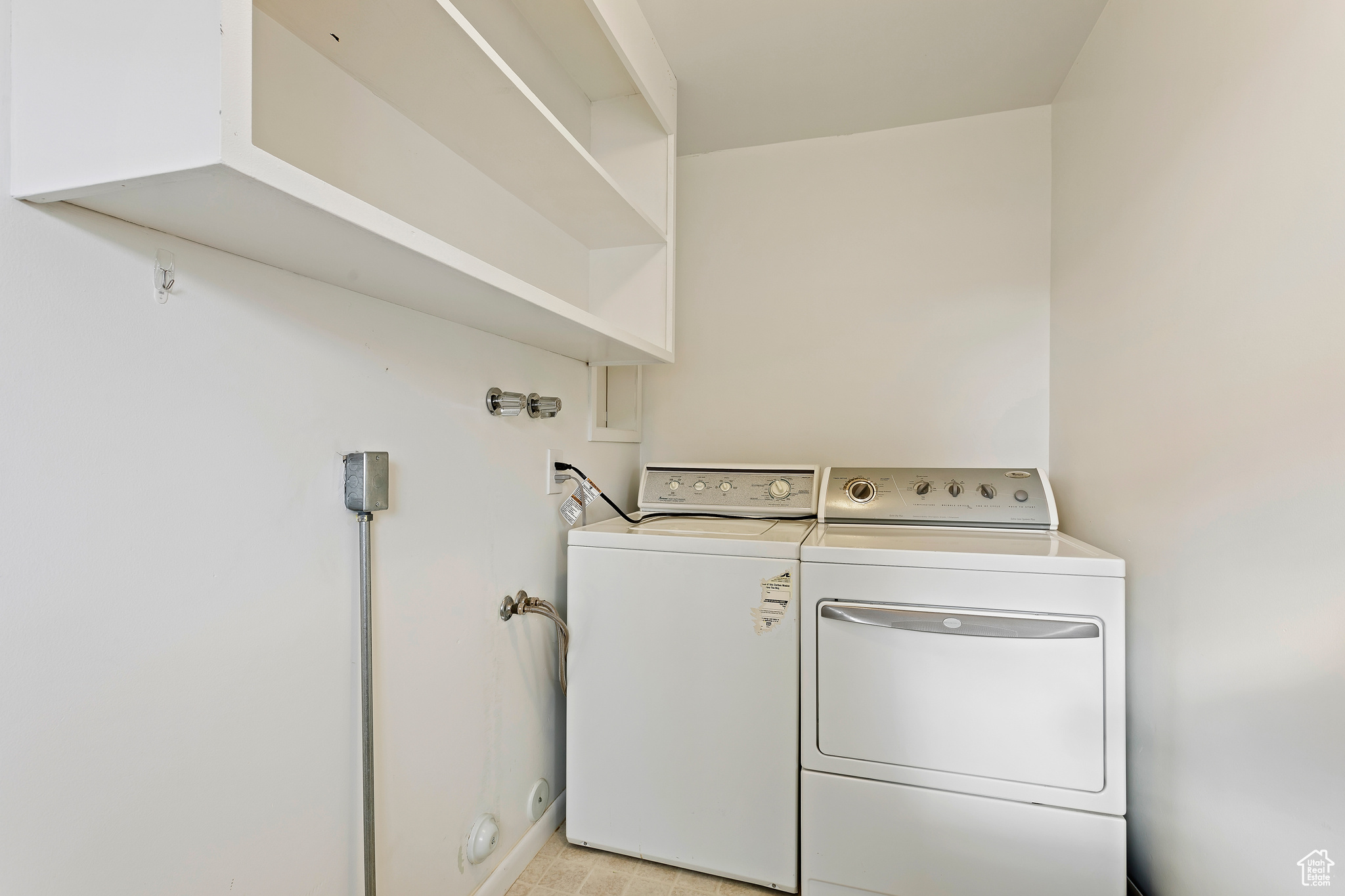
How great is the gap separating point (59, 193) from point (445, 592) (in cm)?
84

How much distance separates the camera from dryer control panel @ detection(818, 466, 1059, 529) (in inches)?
65.7

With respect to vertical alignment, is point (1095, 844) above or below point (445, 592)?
below

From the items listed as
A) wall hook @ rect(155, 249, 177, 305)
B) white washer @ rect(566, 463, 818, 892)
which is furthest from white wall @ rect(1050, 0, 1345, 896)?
wall hook @ rect(155, 249, 177, 305)

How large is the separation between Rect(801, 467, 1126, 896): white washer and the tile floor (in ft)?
0.77

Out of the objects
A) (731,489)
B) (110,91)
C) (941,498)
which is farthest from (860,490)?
(110,91)

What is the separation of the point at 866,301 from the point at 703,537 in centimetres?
110

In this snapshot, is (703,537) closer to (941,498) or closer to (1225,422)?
(941,498)

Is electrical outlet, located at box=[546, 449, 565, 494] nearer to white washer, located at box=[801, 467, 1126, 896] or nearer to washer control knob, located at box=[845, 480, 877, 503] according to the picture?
white washer, located at box=[801, 467, 1126, 896]

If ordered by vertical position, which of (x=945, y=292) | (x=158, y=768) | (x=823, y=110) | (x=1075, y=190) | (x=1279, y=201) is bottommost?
(x=158, y=768)

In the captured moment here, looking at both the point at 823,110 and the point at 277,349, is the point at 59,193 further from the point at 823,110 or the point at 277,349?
the point at 823,110

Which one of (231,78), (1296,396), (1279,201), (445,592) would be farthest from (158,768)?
(1279,201)

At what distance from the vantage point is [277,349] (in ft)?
2.85

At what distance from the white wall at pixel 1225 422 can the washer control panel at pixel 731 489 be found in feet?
2.52

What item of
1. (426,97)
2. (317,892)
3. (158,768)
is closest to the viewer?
(158,768)
